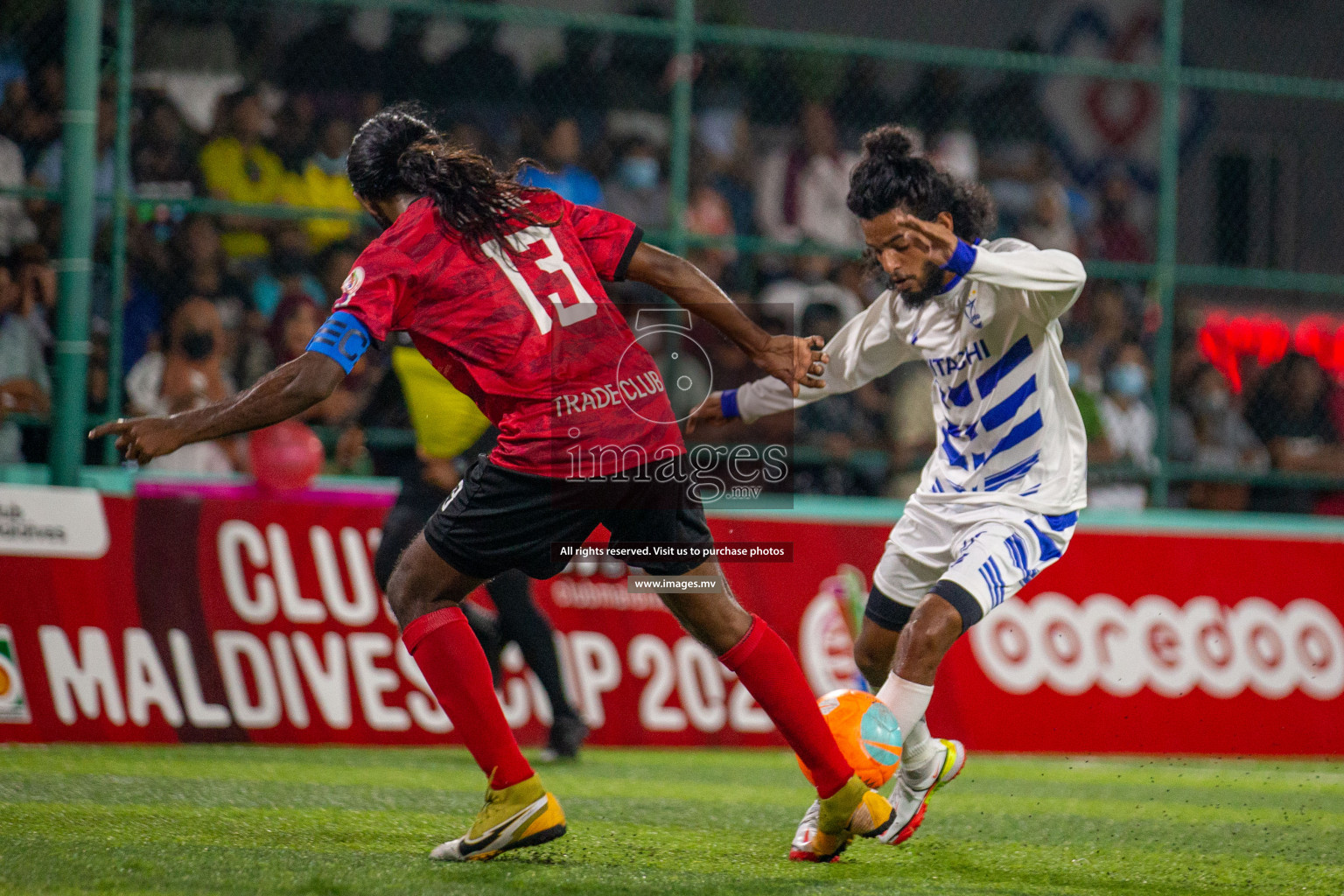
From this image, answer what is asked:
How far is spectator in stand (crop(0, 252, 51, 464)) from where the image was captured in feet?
25.9

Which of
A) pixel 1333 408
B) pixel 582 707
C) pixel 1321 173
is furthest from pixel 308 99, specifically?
pixel 1321 173

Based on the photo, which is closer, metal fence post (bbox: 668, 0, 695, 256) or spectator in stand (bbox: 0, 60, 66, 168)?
spectator in stand (bbox: 0, 60, 66, 168)

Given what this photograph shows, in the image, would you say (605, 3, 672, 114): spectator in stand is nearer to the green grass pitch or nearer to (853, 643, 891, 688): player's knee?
the green grass pitch

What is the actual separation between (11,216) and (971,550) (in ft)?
18.3

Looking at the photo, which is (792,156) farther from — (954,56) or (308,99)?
(308,99)

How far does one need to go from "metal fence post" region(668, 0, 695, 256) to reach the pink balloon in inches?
96.7

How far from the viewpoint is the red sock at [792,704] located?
4.46 metres

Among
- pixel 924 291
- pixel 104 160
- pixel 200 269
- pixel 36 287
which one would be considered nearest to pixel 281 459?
pixel 200 269

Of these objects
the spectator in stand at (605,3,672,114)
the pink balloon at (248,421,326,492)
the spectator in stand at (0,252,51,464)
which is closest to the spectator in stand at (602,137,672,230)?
the spectator in stand at (605,3,672,114)

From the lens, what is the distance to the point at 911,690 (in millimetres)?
4574

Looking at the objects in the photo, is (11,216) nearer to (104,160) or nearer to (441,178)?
(104,160)

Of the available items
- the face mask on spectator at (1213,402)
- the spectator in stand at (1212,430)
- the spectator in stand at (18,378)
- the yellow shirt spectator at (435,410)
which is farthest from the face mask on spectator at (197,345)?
the face mask on spectator at (1213,402)

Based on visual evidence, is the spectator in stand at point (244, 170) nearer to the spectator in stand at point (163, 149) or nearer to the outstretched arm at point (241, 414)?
the spectator in stand at point (163, 149)

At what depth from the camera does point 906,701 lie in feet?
15.0
